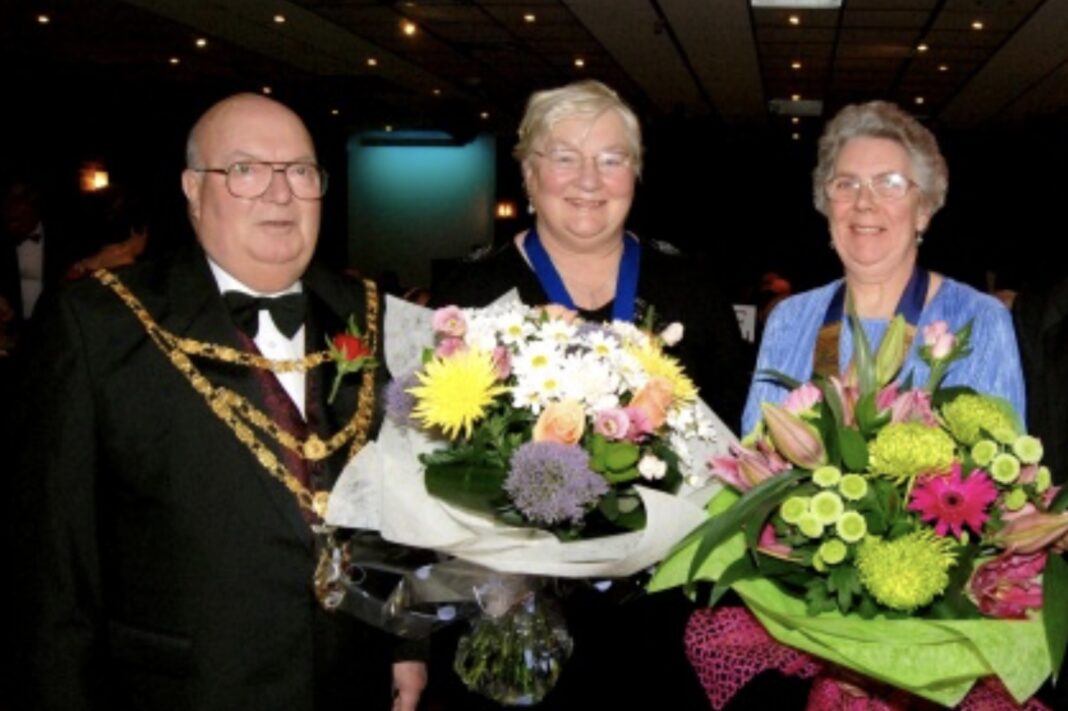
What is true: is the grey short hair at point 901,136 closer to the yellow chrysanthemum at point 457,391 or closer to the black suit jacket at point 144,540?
the yellow chrysanthemum at point 457,391

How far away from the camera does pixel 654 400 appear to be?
1692 millimetres

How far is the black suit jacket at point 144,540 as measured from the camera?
1.91 meters

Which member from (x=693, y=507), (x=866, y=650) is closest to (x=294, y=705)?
(x=693, y=507)

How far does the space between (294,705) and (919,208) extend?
1.66m

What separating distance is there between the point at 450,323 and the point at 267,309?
0.49 metres

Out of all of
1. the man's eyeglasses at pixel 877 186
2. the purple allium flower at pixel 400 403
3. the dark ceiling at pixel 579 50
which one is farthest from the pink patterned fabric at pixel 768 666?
the dark ceiling at pixel 579 50

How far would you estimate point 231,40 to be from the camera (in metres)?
11.8

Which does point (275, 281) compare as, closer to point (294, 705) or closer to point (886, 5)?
point (294, 705)

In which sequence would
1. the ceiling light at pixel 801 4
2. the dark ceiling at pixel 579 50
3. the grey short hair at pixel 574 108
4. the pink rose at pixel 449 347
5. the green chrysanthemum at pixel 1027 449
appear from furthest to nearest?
the dark ceiling at pixel 579 50
the ceiling light at pixel 801 4
the grey short hair at pixel 574 108
the pink rose at pixel 449 347
the green chrysanthemum at pixel 1027 449

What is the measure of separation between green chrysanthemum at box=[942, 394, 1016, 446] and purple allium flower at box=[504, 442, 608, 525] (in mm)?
486

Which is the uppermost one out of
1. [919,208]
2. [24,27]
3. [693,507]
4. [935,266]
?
[24,27]

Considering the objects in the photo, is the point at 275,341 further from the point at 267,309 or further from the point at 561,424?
the point at 561,424

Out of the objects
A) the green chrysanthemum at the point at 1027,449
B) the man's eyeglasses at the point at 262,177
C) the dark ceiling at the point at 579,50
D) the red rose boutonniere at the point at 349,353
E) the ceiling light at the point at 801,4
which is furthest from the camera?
the dark ceiling at the point at 579,50

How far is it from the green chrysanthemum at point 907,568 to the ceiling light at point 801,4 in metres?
8.56
